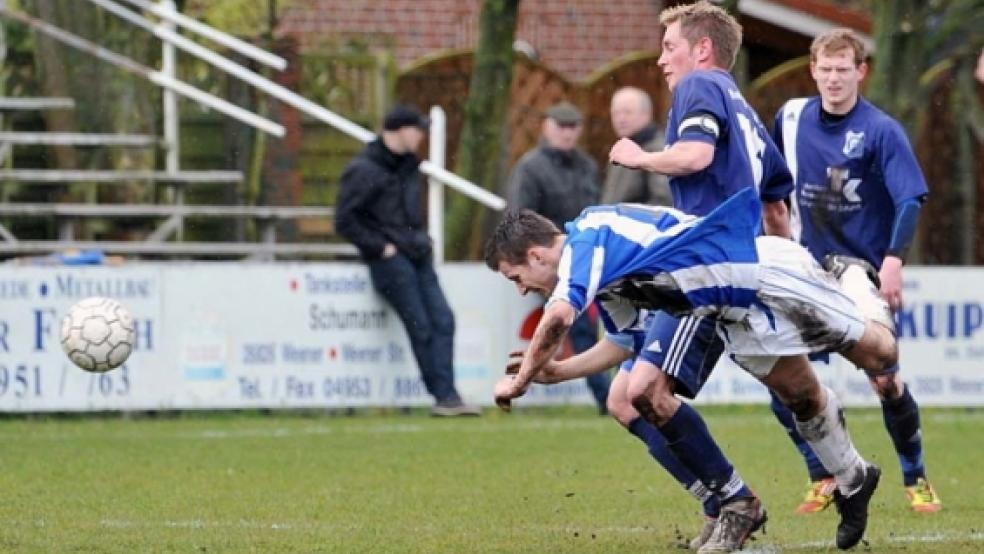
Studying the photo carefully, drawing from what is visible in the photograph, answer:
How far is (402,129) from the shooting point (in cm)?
1469

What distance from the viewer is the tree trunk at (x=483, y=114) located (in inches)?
693

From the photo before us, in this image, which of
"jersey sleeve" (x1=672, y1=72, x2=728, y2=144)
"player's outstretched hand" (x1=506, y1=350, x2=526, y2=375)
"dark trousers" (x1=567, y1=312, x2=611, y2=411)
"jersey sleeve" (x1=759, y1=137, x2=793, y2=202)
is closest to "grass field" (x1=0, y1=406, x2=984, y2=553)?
"dark trousers" (x1=567, y1=312, x2=611, y2=411)

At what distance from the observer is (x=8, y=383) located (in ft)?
46.4

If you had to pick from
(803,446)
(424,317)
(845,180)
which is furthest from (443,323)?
(845,180)

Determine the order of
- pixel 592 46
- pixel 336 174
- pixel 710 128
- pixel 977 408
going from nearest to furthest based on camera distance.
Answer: pixel 710 128, pixel 977 408, pixel 336 174, pixel 592 46

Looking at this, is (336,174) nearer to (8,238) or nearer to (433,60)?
(433,60)

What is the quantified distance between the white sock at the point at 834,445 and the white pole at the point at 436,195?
773 cm

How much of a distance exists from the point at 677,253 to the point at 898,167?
2.47m

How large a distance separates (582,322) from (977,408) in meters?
3.29

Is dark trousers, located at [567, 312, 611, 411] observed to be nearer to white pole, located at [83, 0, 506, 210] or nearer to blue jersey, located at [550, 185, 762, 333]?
white pole, located at [83, 0, 506, 210]

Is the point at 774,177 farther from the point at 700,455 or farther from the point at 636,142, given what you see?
the point at 636,142

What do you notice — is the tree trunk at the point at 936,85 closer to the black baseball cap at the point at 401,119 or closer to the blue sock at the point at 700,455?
the black baseball cap at the point at 401,119

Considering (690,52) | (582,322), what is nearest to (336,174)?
(582,322)

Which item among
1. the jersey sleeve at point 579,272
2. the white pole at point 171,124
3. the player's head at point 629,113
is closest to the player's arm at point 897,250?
the jersey sleeve at point 579,272
